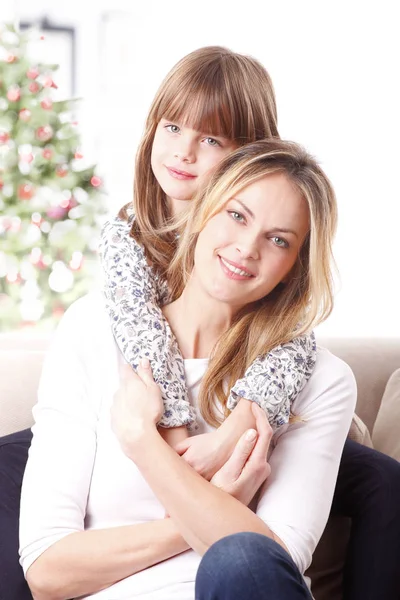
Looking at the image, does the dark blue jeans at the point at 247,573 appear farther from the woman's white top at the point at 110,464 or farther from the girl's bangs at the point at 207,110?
the girl's bangs at the point at 207,110

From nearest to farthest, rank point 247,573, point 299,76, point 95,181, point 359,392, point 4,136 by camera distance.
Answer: point 247,573 → point 359,392 → point 4,136 → point 95,181 → point 299,76

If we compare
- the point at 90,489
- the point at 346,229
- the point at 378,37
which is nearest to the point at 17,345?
the point at 90,489

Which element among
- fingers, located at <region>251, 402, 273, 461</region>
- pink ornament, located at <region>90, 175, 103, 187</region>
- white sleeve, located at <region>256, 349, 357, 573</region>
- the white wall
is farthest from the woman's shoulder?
the white wall

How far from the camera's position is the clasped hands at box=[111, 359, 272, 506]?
1.37 meters

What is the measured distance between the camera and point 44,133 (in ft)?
11.5

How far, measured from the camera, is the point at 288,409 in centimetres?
148

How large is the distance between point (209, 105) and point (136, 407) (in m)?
0.68

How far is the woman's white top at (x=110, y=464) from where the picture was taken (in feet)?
4.49

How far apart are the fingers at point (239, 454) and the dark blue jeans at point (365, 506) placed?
0.46m

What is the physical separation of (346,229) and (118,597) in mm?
3518

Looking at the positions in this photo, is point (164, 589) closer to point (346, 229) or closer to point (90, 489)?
point (90, 489)

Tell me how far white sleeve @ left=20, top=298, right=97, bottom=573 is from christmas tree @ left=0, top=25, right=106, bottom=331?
2074 mm

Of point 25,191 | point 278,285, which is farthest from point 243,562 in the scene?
point 25,191

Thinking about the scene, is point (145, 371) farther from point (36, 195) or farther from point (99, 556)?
point (36, 195)
